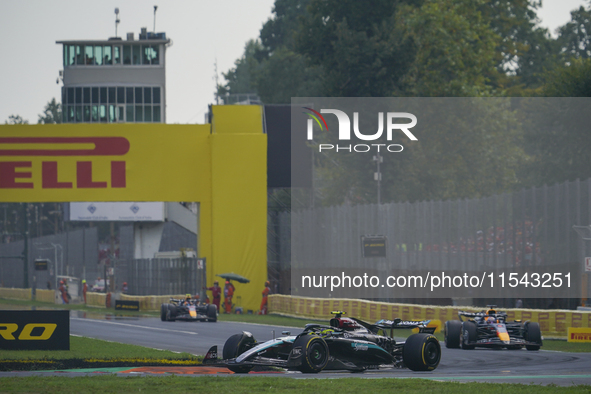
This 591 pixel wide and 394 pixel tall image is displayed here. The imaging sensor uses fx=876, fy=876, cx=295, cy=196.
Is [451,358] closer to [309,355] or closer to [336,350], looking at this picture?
[336,350]

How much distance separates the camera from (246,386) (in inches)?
497

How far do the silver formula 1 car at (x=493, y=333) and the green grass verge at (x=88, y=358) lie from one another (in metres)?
6.16

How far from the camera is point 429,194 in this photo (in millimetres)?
55812

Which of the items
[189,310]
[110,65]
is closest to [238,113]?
[189,310]

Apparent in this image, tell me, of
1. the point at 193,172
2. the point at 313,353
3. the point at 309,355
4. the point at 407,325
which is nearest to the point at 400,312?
the point at 407,325

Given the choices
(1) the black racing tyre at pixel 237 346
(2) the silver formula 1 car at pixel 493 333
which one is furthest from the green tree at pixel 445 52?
(1) the black racing tyre at pixel 237 346

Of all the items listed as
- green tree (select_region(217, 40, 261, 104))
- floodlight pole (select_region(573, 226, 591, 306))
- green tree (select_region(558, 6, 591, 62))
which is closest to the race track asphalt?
floodlight pole (select_region(573, 226, 591, 306))

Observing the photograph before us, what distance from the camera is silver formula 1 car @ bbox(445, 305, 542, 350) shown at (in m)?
19.7

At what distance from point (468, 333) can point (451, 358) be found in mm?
1884

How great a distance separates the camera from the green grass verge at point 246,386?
12141 millimetres

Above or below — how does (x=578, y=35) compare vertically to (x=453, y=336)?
above

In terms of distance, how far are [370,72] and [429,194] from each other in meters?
8.71

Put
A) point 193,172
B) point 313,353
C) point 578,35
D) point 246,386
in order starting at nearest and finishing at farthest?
point 246,386, point 313,353, point 193,172, point 578,35

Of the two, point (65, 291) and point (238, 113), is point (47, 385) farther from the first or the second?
point (65, 291)
